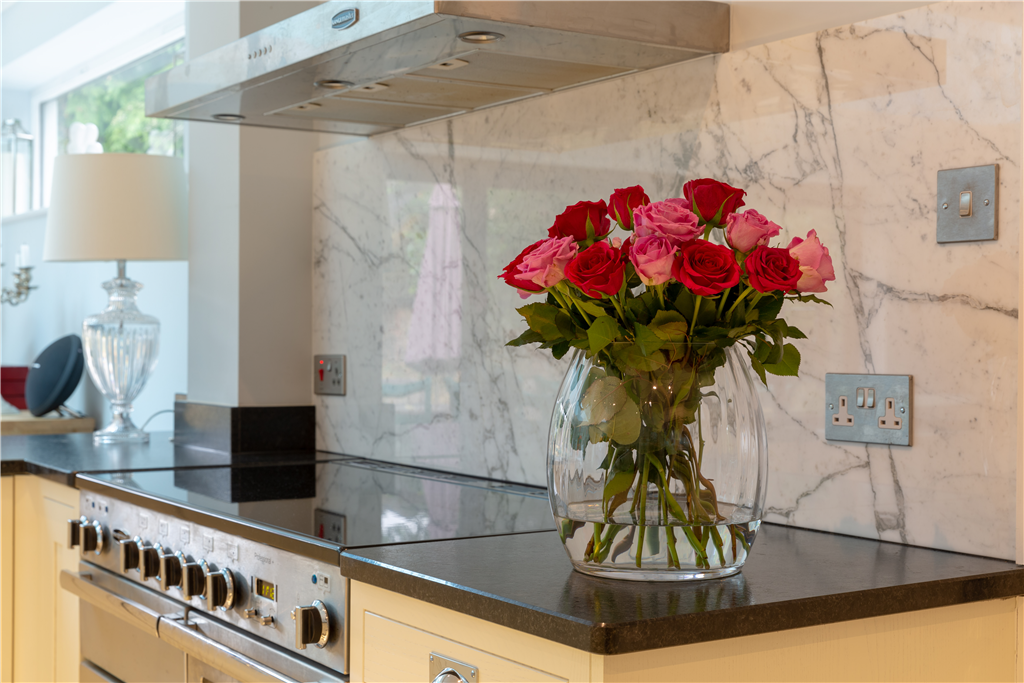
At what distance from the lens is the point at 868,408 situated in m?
1.42

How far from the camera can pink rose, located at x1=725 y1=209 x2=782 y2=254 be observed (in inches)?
41.6

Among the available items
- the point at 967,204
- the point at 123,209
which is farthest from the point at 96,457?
the point at 967,204

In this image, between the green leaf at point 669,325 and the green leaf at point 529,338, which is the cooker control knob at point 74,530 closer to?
the green leaf at point 529,338

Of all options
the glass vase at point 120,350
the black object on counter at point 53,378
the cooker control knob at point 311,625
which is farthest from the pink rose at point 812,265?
the black object on counter at point 53,378

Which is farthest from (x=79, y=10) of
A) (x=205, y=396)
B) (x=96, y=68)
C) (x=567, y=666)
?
(x=567, y=666)

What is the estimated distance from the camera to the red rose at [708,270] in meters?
1.02

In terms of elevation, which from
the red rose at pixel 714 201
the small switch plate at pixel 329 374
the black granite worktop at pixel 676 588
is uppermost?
the red rose at pixel 714 201

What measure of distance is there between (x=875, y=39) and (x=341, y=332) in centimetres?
153

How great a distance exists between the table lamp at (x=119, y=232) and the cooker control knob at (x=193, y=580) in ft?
3.97

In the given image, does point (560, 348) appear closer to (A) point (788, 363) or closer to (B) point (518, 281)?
(B) point (518, 281)

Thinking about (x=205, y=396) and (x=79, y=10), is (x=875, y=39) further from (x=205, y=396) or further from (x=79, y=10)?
(x=79, y=10)

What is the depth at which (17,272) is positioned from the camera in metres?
4.40

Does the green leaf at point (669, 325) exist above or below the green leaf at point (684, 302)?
below

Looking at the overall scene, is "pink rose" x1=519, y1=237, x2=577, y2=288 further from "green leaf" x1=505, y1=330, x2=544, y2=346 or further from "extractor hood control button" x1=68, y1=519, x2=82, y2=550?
"extractor hood control button" x1=68, y1=519, x2=82, y2=550
